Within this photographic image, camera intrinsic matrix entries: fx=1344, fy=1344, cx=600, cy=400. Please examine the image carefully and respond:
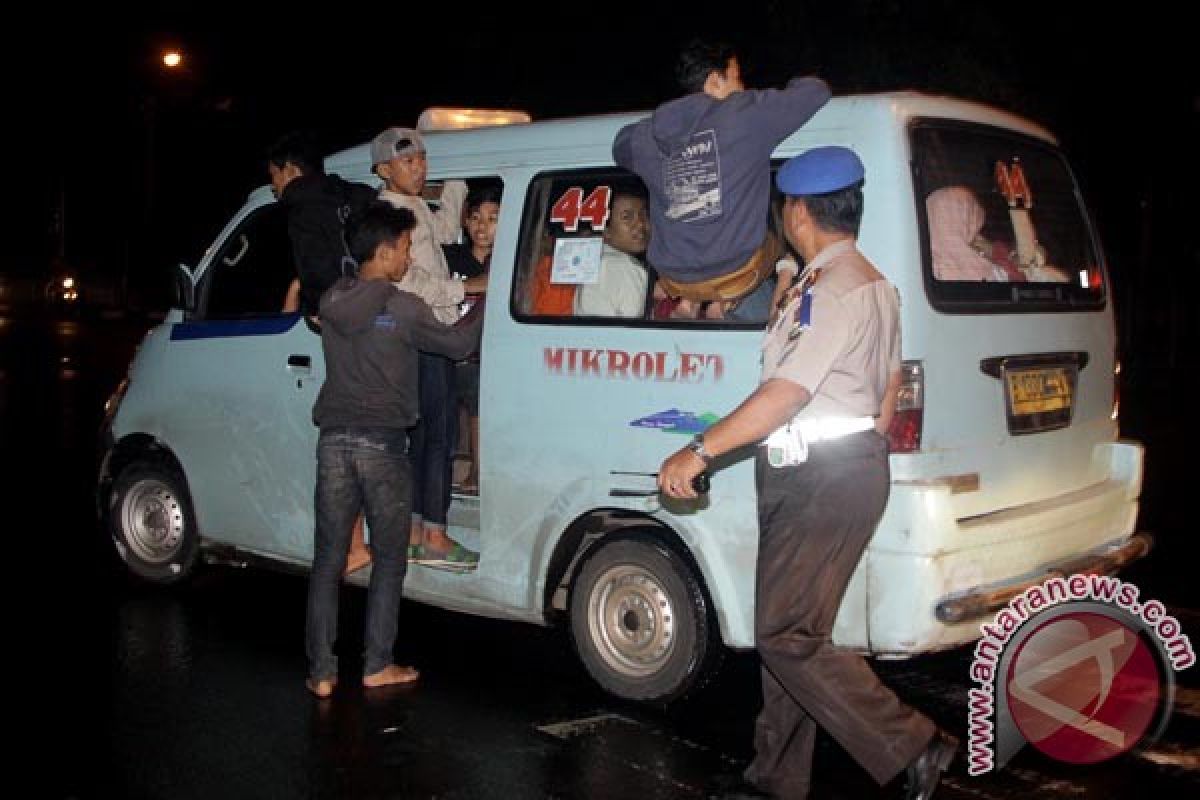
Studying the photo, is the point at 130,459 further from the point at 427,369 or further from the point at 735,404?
the point at 735,404

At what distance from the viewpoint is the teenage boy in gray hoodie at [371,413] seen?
17.4 feet

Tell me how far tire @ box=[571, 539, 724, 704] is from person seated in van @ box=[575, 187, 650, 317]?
36.1 inches

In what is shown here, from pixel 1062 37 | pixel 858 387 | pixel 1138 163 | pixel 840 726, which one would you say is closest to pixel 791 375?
pixel 858 387

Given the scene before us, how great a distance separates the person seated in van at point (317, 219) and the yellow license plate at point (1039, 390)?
9.56 ft

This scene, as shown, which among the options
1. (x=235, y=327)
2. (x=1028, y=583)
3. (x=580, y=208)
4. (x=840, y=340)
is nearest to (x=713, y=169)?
(x=580, y=208)

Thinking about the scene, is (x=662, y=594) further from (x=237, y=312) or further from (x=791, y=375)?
(x=237, y=312)

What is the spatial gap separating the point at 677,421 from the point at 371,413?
4.15 feet

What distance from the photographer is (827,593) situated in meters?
4.09

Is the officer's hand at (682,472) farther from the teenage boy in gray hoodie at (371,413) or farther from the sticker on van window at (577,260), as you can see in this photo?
the teenage boy in gray hoodie at (371,413)

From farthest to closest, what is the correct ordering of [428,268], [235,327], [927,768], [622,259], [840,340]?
[235,327]
[428,268]
[622,259]
[927,768]
[840,340]

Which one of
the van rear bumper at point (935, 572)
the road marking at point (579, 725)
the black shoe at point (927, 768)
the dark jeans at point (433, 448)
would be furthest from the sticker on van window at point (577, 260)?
the black shoe at point (927, 768)

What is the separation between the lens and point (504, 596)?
218 inches

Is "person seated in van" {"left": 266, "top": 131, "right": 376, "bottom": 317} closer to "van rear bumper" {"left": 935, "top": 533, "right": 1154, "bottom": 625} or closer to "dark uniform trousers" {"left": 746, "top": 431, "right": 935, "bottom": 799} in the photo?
"dark uniform trousers" {"left": 746, "top": 431, "right": 935, "bottom": 799}

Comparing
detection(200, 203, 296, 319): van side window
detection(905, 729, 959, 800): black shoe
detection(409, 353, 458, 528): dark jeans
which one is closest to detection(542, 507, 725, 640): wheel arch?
detection(409, 353, 458, 528): dark jeans
